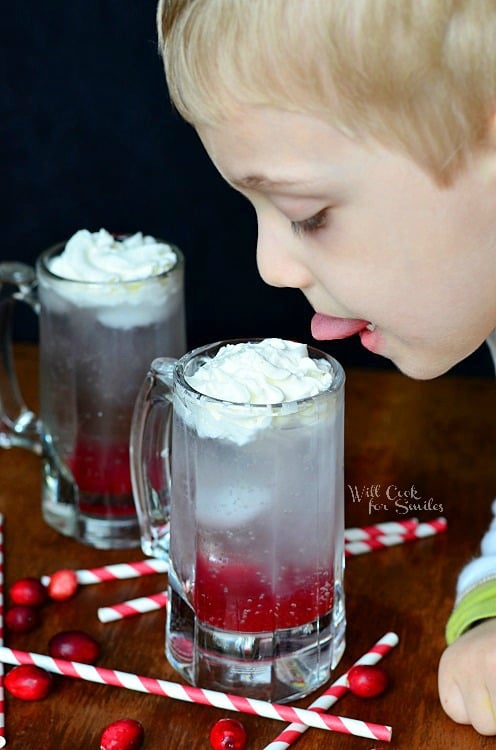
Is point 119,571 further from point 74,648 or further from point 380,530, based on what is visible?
point 380,530

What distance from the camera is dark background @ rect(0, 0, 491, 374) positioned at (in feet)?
5.07

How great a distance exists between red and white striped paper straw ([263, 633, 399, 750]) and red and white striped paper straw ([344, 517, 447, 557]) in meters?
0.14

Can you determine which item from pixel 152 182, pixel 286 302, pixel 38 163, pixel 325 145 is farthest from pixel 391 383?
pixel 325 145

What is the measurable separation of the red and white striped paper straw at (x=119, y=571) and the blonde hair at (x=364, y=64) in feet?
1.47

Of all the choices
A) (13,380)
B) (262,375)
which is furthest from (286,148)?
(13,380)

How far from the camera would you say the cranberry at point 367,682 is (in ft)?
2.96

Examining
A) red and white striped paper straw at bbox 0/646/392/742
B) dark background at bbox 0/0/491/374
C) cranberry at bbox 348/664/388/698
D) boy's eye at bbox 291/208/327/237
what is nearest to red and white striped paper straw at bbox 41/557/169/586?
red and white striped paper straw at bbox 0/646/392/742

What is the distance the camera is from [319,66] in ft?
2.49

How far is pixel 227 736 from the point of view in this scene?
0.84 m

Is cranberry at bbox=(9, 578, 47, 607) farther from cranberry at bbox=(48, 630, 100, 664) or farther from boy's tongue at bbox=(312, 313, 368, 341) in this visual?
boy's tongue at bbox=(312, 313, 368, 341)

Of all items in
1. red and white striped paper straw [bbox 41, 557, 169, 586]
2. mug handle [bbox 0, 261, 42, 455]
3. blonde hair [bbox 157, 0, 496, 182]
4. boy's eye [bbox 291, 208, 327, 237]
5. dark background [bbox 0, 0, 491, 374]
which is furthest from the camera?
dark background [bbox 0, 0, 491, 374]

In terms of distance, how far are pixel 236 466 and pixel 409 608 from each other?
25cm

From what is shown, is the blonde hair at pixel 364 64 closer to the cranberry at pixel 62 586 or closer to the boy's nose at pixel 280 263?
the boy's nose at pixel 280 263

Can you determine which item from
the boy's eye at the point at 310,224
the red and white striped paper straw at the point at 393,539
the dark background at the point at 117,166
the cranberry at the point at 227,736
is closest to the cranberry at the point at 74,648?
the cranberry at the point at 227,736
